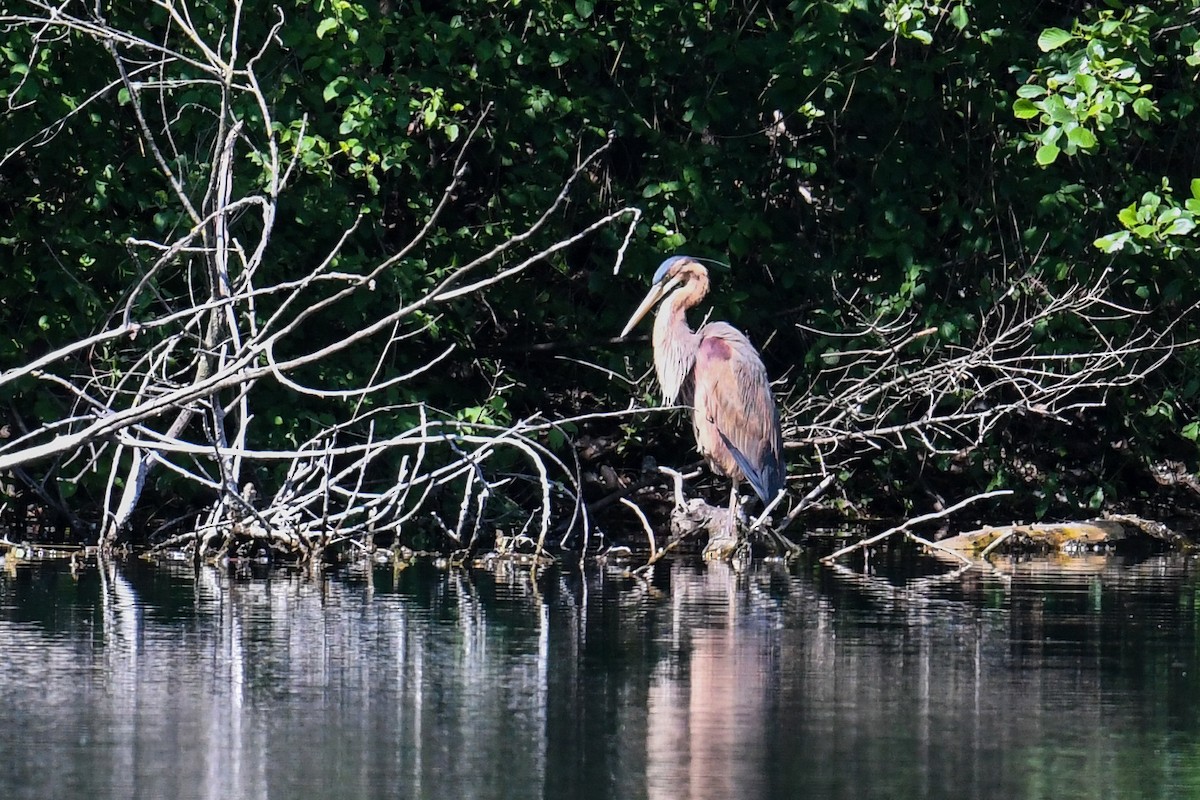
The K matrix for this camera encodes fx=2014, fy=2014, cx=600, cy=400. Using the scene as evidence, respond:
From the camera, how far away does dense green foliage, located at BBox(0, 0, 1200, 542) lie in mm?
10711

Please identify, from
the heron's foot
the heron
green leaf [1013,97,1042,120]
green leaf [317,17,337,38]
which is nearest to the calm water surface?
the heron's foot

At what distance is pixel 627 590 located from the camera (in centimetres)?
876

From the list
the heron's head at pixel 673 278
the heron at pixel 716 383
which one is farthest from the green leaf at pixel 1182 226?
the heron's head at pixel 673 278

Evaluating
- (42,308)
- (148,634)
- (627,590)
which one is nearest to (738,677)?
(148,634)

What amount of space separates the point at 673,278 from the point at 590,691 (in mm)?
5965

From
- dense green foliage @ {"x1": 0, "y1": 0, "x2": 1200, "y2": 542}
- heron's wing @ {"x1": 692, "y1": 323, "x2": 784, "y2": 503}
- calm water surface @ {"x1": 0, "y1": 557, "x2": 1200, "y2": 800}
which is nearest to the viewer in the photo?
calm water surface @ {"x1": 0, "y1": 557, "x2": 1200, "y2": 800}

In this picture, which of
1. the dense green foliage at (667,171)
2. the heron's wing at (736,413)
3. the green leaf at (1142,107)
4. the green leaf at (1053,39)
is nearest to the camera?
the green leaf at (1053,39)

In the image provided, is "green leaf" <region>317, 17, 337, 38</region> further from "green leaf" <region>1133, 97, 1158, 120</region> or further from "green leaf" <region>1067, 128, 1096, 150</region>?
"green leaf" <region>1133, 97, 1158, 120</region>

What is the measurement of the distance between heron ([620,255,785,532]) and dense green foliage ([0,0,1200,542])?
33 centimetres

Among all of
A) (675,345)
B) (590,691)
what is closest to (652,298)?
(675,345)

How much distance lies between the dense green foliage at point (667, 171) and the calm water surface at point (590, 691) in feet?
8.59

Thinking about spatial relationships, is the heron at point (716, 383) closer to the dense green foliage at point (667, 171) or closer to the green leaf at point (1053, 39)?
the dense green foliage at point (667, 171)

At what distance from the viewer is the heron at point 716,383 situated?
1105 cm

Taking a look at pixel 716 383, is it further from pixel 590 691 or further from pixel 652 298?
pixel 590 691
